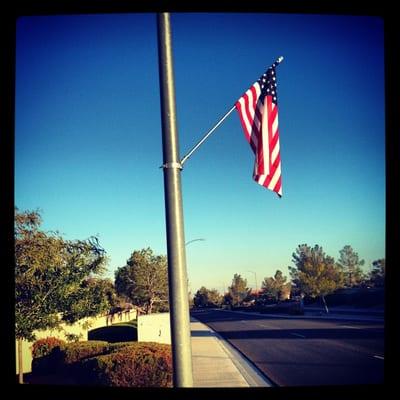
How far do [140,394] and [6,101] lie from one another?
3.44m

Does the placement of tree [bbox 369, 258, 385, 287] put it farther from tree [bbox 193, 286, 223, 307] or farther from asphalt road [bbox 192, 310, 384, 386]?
tree [bbox 193, 286, 223, 307]

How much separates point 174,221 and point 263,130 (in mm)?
1987

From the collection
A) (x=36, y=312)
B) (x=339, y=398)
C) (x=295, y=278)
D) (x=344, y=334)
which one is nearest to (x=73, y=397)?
(x=339, y=398)

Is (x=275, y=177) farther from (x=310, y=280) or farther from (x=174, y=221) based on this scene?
(x=310, y=280)

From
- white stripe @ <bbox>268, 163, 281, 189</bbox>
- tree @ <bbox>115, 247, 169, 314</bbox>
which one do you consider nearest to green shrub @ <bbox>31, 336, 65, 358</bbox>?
white stripe @ <bbox>268, 163, 281, 189</bbox>

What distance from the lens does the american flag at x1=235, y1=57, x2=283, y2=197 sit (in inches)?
164

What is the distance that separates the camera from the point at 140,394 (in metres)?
3.28

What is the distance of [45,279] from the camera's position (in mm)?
7938

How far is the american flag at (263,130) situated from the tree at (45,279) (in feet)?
19.8

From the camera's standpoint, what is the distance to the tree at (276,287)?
79.9 meters

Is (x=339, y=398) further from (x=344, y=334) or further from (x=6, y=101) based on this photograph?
(x=344, y=334)

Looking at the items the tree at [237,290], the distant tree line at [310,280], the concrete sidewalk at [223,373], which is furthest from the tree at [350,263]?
the concrete sidewalk at [223,373]

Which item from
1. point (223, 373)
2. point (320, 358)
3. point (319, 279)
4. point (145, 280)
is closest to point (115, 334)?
point (145, 280)

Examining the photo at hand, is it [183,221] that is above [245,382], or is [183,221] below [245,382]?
above
